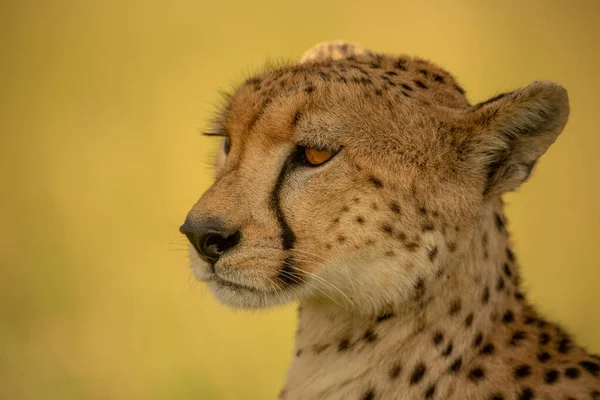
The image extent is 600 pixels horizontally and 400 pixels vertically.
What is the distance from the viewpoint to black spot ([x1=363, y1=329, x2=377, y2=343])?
1.63 metres

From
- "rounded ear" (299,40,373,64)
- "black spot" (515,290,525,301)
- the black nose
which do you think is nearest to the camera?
the black nose

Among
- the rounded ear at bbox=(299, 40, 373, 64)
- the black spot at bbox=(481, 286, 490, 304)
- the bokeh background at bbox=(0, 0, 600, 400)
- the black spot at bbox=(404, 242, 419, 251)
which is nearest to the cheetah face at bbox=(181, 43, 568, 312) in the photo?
the black spot at bbox=(404, 242, 419, 251)

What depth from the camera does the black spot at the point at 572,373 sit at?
1.58 meters

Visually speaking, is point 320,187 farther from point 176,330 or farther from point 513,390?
point 176,330

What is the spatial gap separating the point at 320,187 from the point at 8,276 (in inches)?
74.8

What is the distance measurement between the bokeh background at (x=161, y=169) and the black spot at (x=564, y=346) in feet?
3.84

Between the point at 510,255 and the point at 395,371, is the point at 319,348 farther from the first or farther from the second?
the point at 510,255

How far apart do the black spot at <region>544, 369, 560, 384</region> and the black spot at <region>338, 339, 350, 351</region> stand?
351mm

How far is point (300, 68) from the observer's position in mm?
1761

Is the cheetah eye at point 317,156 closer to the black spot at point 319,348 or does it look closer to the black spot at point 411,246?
the black spot at point 411,246

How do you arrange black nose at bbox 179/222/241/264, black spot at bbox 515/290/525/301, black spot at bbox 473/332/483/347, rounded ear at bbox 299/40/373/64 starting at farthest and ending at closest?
rounded ear at bbox 299/40/373/64
black spot at bbox 515/290/525/301
black spot at bbox 473/332/483/347
black nose at bbox 179/222/241/264

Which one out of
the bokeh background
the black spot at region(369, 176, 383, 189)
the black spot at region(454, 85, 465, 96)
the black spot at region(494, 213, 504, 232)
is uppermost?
the black spot at region(454, 85, 465, 96)

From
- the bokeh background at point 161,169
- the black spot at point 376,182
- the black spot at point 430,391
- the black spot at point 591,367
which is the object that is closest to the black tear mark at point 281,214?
the black spot at point 376,182

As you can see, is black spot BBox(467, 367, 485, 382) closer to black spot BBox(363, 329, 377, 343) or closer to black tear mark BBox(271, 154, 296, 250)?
black spot BBox(363, 329, 377, 343)
